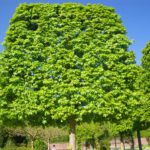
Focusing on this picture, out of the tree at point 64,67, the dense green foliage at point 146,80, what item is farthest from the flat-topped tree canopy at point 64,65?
the dense green foliage at point 146,80

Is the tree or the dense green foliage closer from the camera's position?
the tree

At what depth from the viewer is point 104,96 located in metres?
17.8

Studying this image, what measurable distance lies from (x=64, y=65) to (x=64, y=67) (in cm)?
11

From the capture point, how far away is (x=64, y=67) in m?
18.1

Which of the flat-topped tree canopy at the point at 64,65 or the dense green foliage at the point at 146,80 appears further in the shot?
the dense green foliage at the point at 146,80

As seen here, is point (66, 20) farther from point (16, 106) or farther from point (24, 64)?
point (16, 106)

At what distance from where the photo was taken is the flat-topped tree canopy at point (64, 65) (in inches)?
691

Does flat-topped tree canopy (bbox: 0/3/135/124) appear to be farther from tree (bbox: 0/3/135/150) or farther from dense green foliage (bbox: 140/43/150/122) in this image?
dense green foliage (bbox: 140/43/150/122)

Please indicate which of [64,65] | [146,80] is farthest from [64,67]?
[146,80]

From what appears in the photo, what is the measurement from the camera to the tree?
17547 mm

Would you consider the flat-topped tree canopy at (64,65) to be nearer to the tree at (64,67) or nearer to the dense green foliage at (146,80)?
the tree at (64,67)

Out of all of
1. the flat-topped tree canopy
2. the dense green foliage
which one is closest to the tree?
the flat-topped tree canopy

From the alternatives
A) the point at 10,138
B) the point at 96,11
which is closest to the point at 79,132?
the point at 10,138

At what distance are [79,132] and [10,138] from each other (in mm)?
8515
